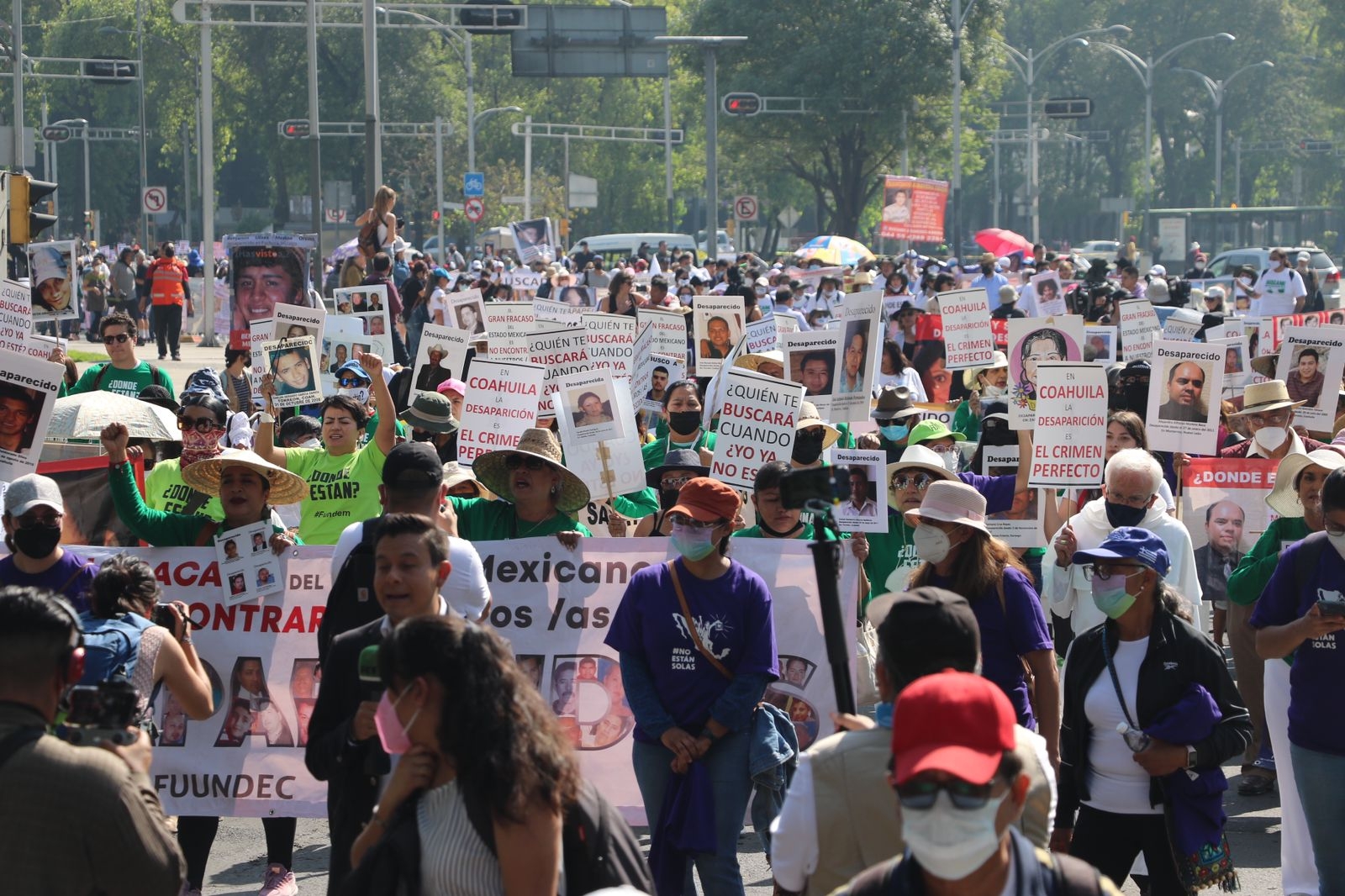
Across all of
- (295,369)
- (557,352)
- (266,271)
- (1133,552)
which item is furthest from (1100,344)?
(1133,552)

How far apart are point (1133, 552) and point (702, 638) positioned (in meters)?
1.36

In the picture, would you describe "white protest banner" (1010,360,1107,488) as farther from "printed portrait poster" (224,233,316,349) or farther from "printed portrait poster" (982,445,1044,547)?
"printed portrait poster" (224,233,316,349)

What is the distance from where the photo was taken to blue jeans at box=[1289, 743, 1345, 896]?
5.83 metres

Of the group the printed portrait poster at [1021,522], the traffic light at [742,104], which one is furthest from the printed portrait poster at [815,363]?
the traffic light at [742,104]

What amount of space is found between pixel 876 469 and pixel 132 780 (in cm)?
439

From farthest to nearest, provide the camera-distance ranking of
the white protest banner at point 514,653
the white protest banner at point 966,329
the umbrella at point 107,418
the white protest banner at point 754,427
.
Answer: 1. the white protest banner at point 966,329
2. the umbrella at point 107,418
3. the white protest banner at point 754,427
4. the white protest banner at point 514,653

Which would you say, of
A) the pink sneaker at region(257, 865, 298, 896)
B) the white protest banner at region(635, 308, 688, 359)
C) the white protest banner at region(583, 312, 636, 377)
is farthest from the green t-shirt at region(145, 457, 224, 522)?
the white protest banner at region(635, 308, 688, 359)

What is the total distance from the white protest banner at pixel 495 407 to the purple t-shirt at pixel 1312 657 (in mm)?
4322

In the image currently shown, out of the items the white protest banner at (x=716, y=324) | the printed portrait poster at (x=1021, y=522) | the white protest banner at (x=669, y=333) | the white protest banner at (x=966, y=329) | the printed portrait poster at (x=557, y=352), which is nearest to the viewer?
the printed portrait poster at (x=1021, y=522)

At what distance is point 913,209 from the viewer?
44.3 m

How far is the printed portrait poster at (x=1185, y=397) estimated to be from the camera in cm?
1012

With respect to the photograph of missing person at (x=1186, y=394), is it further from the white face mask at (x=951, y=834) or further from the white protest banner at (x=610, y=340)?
the white face mask at (x=951, y=834)

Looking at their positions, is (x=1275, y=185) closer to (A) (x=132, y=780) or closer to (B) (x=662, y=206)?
(B) (x=662, y=206)

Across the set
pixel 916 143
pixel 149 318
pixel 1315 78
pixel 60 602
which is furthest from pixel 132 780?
pixel 1315 78
